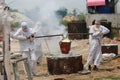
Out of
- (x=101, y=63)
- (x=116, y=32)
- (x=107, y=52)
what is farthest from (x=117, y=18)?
(x=101, y=63)

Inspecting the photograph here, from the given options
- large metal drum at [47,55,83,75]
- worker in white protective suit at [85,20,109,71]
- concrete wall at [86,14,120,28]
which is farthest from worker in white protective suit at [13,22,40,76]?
concrete wall at [86,14,120,28]

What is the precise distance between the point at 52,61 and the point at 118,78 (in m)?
2.51

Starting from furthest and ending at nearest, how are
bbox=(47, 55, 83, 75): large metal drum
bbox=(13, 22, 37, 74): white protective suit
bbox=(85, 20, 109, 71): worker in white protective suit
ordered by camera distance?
bbox=(85, 20, 109, 71): worker in white protective suit, bbox=(47, 55, 83, 75): large metal drum, bbox=(13, 22, 37, 74): white protective suit

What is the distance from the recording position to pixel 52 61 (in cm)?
1680

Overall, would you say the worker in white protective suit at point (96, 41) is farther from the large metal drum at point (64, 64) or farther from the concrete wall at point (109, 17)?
the concrete wall at point (109, 17)

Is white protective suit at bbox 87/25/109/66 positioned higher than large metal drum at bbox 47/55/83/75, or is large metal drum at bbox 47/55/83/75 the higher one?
white protective suit at bbox 87/25/109/66

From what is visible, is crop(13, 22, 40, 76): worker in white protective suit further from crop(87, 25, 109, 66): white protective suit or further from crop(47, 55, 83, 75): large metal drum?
crop(87, 25, 109, 66): white protective suit

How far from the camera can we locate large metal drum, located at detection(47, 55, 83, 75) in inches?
657

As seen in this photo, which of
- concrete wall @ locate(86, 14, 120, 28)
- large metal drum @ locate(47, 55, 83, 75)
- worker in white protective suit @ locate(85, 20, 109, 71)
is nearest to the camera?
large metal drum @ locate(47, 55, 83, 75)

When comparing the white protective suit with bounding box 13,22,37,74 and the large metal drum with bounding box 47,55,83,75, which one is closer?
the white protective suit with bounding box 13,22,37,74

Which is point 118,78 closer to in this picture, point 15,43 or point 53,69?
point 53,69

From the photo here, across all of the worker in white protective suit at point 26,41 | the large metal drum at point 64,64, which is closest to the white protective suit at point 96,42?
the large metal drum at point 64,64

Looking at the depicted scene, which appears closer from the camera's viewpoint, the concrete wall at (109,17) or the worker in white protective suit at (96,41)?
the worker in white protective suit at (96,41)

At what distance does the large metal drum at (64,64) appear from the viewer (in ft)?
54.7
